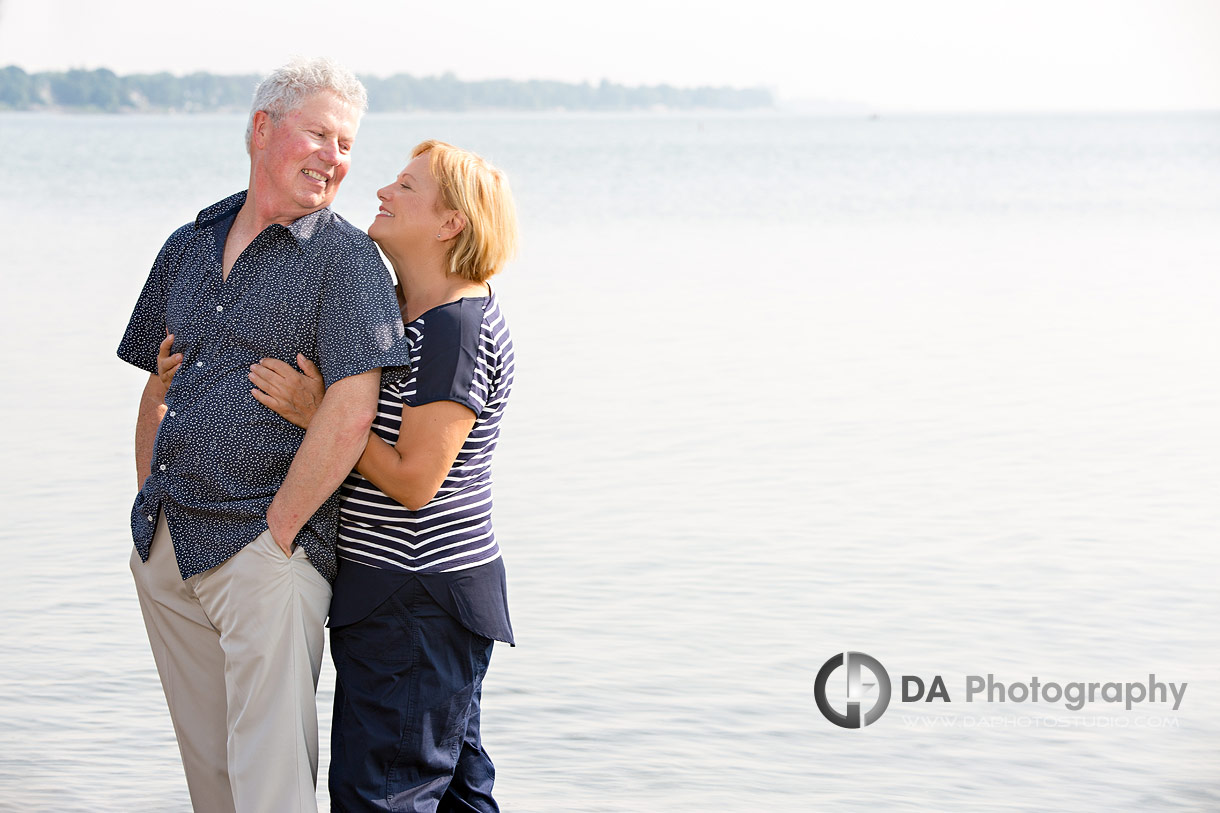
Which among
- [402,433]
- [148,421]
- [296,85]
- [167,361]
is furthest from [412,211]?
[148,421]

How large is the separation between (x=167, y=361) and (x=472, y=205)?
0.67m

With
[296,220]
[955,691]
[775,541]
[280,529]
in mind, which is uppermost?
[296,220]

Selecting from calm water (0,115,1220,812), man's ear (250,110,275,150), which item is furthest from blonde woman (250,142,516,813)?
calm water (0,115,1220,812)

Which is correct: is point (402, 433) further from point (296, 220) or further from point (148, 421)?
point (148, 421)

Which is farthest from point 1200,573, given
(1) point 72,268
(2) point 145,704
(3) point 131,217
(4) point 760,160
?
(4) point 760,160

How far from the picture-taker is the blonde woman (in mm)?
2506

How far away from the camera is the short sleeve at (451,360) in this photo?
2479 mm

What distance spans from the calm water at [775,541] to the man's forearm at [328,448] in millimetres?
1735

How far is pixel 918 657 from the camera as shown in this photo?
516cm

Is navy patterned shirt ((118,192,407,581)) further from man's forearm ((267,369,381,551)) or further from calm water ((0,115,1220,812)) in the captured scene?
calm water ((0,115,1220,812))

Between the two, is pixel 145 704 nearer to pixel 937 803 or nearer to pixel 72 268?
pixel 937 803

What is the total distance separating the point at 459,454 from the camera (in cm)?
259

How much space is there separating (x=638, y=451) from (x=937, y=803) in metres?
4.11

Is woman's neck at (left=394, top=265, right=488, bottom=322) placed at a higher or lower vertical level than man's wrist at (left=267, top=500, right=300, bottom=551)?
higher
